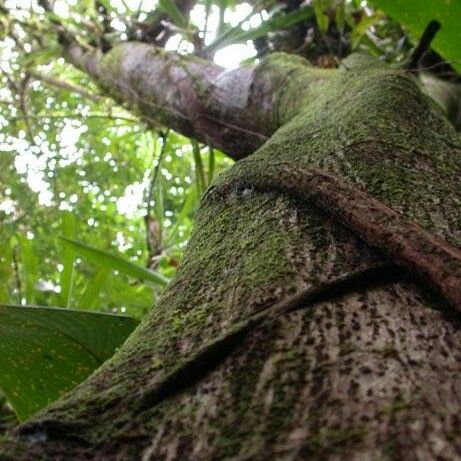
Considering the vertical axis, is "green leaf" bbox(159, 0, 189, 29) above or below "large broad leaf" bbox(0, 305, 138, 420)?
above

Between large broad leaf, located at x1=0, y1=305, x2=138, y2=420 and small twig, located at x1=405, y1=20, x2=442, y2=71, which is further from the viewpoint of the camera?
small twig, located at x1=405, y1=20, x2=442, y2=71

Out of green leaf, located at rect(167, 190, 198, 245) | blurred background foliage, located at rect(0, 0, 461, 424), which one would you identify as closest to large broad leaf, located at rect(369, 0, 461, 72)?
blurred background foliage, located at rect(0, 0, 461, 424)

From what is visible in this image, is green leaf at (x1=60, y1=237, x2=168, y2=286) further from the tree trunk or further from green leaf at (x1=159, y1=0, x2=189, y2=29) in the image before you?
green leaf at (x1=159, y1=0, x2=189, y2=29)

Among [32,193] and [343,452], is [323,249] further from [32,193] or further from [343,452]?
[32,193]

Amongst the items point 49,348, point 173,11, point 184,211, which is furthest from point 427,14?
point 184,211

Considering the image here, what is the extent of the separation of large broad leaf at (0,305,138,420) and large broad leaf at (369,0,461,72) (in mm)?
815

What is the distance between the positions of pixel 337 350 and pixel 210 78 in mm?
1284

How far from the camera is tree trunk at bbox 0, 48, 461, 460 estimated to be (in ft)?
1.00

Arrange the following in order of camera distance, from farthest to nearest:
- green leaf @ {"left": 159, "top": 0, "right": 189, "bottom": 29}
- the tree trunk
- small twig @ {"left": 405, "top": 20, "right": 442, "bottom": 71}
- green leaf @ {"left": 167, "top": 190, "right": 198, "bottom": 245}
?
green leaf @ {"left": 167, "top": 190, "right": 198, "bottom": 245} → green leaf @ {"left": 159, "top": 0, "right": 189, "bottom": 29} → small twig @ {"left": 405, "top": 20, "right": 442, "bottom": 71} → the tree trunk

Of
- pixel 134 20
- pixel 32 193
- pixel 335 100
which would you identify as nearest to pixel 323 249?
pixel 335 100

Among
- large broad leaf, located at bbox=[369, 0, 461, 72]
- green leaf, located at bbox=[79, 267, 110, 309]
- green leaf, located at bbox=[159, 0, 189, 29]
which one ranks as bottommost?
green leaf, located at bbox=[79, 267, 110, 309]

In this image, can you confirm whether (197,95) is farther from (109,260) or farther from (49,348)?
(49,348)

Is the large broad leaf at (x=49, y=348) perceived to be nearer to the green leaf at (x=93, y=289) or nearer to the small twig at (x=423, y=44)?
the green leaf at (x=93, y=289)

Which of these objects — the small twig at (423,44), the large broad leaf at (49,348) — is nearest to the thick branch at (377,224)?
the large broad leaf at (49,348)
